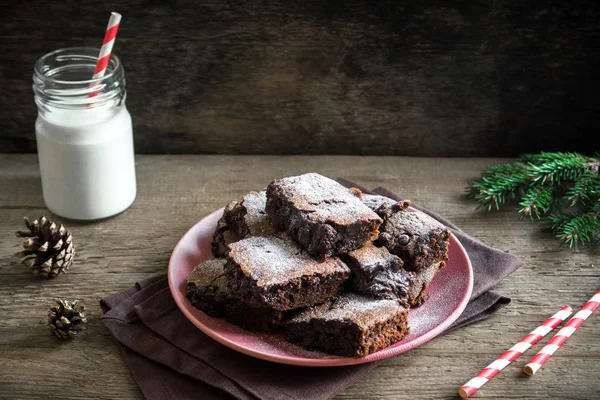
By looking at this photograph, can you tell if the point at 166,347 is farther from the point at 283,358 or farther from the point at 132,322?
the point at 283,358

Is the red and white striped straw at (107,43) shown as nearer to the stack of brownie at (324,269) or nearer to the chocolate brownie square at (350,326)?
the stack of brownie at (324,269)

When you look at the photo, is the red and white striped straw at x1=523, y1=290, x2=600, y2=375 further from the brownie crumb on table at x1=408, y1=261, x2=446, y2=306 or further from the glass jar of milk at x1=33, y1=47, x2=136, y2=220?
Result: the glass jar of milk at x1=33, y1=47, x2=136, y2=220

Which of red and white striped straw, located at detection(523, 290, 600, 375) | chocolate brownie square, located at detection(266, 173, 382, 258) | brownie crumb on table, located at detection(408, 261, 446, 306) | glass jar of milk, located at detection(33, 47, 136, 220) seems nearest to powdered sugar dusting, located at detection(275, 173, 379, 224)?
chocolate brownie square, located at detection(266, 173, 382, 258)

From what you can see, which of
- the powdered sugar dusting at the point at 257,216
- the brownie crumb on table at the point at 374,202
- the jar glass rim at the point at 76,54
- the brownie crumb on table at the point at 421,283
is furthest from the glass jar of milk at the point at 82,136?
the brownie crumb on table at the point at 421,283

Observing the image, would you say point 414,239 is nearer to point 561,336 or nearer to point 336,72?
point 561,336

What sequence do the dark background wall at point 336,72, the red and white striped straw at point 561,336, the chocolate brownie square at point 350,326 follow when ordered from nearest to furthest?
1. the chocolate brownie square at point 350,326
2. the red and white striped straw at point 561,336
3. the dark background wall at point 336,72
